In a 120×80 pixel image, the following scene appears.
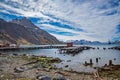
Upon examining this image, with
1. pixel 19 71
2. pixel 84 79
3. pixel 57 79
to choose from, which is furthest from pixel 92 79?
pixel 19 71

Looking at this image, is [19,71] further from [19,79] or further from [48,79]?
[48,79]

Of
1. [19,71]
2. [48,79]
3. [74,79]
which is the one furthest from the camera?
[19,71]

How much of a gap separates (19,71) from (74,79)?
7.81m

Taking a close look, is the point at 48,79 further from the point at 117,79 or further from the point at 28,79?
the point at 117,79

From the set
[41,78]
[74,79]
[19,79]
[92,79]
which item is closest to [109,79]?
[92,79]

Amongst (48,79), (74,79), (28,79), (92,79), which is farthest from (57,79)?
(92,79)

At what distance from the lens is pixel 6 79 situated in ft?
57.3

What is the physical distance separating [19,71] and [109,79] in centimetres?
1237

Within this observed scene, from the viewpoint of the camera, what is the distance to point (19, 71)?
923 inches

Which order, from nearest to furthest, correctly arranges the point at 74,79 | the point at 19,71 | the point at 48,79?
the point at 48,79 < the point at 74,79 < the point at 19,71

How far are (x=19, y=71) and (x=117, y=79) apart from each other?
13352 mm

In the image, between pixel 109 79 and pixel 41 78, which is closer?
pixel 41 78

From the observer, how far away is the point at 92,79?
21.6 meters

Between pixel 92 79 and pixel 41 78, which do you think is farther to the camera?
pixel 92 79
